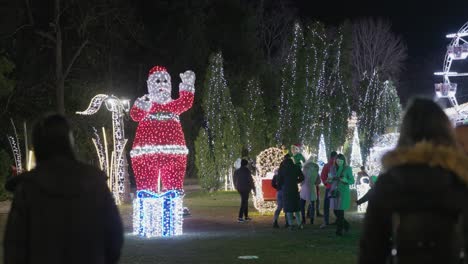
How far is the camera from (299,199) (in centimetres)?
1848

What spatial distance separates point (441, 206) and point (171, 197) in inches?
508

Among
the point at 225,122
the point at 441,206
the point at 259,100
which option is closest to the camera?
the point at 441,206

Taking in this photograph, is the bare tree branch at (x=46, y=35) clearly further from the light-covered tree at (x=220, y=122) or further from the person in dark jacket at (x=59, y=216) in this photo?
the person in dark jacket at (x=59, y=216)

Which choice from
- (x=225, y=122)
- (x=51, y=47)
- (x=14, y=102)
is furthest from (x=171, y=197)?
(x=225, y=122)

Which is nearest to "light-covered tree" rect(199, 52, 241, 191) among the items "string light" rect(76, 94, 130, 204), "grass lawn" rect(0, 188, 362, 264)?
"string light" rect(76, 94, 130, 204)

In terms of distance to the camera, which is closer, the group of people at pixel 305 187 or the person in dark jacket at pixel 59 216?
the person in dark jacket at pixel 59 216

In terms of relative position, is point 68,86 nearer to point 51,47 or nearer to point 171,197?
point 51,47

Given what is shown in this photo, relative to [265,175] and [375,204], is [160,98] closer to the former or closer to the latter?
[265,175]

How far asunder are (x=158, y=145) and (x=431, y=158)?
12.6m

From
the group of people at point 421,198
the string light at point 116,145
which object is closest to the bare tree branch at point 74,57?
the string light at point 116,145

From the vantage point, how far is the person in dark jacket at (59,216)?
4500mm

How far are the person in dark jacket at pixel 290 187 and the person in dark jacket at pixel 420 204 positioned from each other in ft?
46.7

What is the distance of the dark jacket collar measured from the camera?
3.91 m

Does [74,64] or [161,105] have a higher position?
[74,64]
